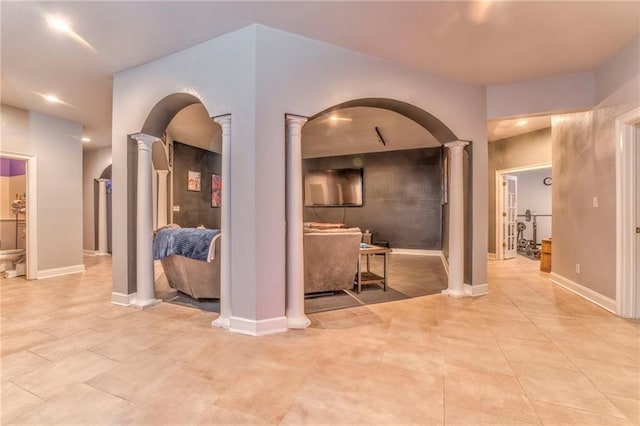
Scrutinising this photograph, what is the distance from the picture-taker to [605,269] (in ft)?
10.4

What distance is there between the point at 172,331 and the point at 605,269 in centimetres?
451

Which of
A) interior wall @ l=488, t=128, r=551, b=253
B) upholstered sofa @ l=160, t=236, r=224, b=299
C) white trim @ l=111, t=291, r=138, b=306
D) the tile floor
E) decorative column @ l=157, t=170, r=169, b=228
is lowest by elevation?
the tile floor

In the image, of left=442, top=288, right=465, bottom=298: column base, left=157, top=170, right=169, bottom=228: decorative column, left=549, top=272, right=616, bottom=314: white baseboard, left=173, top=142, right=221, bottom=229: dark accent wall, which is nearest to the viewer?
left=549, top=272, right=616, bottom=314: white baseboard

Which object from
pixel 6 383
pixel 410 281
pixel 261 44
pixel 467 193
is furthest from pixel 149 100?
pixel 410 281

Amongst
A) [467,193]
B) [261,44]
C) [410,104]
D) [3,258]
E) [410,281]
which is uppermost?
[261,44]

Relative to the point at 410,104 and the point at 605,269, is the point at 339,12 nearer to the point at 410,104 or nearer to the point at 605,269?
the point at 410,104

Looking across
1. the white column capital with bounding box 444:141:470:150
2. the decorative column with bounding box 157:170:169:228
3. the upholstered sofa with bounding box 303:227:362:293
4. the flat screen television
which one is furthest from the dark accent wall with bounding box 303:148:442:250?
the decorative column with bounding box 157:170:169:228

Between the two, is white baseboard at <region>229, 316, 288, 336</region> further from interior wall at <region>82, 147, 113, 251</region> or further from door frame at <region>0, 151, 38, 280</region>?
interior wall at <region>82, 147, 113, 251</region>

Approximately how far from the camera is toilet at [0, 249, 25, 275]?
4.55 meters

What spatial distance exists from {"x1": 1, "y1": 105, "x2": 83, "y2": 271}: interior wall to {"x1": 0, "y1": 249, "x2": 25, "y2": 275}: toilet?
60cm

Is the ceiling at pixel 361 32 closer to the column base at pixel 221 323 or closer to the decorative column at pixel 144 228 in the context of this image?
the decorative column at pixel 144 228

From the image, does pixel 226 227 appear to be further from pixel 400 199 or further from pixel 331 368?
pixel 400 199

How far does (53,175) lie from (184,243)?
340cm

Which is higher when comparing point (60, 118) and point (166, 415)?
point (60, 118)
